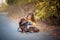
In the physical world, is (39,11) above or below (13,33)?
above

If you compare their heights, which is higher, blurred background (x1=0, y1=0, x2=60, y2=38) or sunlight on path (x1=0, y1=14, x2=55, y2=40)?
blurred background (x1=0, y1=0, x2=60, y2=38)

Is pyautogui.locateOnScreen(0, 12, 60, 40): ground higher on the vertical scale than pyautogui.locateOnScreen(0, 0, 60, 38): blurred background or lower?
lower

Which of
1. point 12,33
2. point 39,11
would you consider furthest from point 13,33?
point 39,11

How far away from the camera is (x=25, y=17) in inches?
66.9

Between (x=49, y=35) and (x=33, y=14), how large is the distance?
1.10ft

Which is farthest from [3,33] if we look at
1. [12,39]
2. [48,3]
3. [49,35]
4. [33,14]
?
[48,3]

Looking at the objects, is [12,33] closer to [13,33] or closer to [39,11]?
[13,33]

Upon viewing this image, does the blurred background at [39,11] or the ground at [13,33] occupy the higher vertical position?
the blurred background at [39,11]

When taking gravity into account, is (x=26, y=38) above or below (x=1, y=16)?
below

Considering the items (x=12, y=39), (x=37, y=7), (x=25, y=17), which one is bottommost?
(x=12, y=39)

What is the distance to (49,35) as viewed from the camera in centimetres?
169

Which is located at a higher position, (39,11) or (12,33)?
(39,11)

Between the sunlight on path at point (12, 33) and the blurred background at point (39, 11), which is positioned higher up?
the blurred background at point (39, 11)

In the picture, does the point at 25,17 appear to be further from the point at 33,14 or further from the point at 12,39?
the point at 12,39
